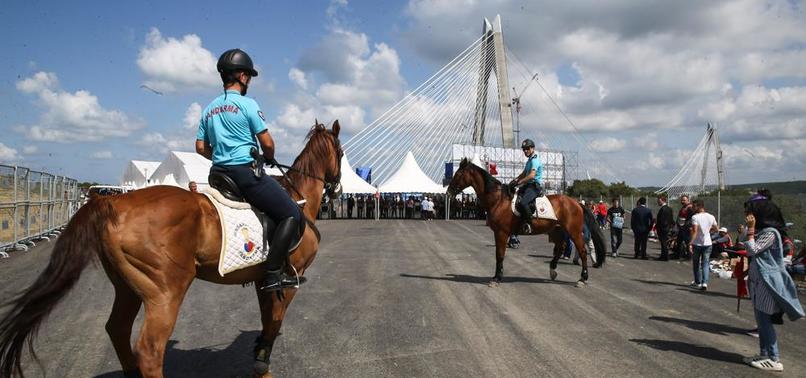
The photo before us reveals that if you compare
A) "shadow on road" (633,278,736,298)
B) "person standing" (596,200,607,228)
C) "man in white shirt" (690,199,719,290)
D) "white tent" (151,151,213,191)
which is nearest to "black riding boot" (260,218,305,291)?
"shadow on road" (633,278,736,298)

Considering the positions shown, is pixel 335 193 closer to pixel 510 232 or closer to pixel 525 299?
pixel 525 299

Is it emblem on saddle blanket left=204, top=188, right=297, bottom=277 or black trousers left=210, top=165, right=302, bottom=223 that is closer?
emblem on saddle blanket left=204, top=188, right=297, bottom=277

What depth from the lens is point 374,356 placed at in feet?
16.2

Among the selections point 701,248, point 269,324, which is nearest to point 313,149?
point 269,324

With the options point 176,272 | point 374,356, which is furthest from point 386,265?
point 176,272

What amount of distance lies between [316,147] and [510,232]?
18.1ft

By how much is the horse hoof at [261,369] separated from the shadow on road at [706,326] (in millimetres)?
5110

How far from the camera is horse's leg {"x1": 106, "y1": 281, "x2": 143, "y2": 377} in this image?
3771 mm

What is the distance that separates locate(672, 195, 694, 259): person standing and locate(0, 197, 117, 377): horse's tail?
47.3 feet

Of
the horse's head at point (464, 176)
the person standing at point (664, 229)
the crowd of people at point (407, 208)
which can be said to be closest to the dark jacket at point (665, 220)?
the person standing at point (664, 229)

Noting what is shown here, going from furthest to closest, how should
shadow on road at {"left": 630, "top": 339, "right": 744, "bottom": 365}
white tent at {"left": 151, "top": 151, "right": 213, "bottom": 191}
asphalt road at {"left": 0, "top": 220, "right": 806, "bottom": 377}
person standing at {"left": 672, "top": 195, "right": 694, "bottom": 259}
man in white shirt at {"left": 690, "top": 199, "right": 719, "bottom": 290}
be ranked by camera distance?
white tent at {"left": 151, "top": 151, "right": 213, "bottom": 191} → person standing at {"left": 672, "top": 195, "right": 694, "bottom": 259} → man in white shirt at {"left": 690, "top": 199, "right": 719, "bottom": 290} → shadow on road at {"left": 630, "top": 339, "right": 744, "bottom": 365} → asphalt road at {"left": 0, "top": 220, "right": 806, "bottom": 377}

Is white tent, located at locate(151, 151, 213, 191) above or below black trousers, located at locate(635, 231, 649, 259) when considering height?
above

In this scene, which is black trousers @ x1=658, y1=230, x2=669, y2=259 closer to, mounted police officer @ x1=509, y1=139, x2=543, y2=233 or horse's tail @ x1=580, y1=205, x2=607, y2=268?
horse's tail @ x1=580, y1=205, x2=607, y2=268

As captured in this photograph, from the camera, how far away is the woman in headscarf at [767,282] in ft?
16.0
